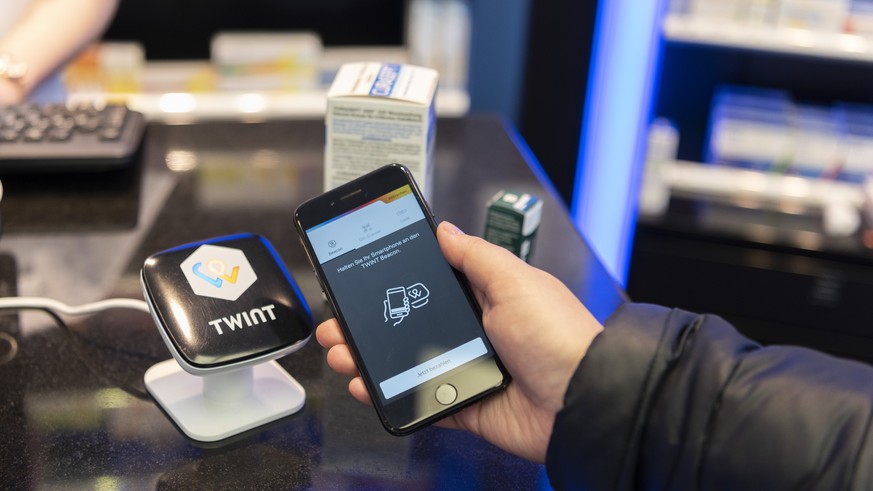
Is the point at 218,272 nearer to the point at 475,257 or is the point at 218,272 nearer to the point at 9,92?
the point at 475,257

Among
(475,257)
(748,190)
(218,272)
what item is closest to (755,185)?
(748,190)

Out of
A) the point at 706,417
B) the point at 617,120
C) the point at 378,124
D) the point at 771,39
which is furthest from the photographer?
the point at 617,120

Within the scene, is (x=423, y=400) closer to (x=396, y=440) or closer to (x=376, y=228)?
(x=396, y=440)

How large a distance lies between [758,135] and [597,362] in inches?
58.5

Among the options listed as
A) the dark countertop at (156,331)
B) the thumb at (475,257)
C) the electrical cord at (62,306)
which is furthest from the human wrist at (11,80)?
the thumb at (475,257)

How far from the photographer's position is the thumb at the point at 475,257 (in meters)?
0.66

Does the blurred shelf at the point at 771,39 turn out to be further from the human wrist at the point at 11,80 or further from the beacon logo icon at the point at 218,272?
the beacon logo icon at the point at 218,272

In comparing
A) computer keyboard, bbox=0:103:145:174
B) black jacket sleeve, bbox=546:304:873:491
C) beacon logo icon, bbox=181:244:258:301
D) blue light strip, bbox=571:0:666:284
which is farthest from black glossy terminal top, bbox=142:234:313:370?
blue light strip, bbox=571:0:666:284

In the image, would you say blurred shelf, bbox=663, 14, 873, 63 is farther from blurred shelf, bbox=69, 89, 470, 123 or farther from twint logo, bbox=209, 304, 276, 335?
twint logo, bbox=209, 304, 276, 335

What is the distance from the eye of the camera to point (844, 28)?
1872 mm

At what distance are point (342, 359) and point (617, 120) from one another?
1.44 metres

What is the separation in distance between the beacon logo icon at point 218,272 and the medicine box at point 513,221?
0.80ft

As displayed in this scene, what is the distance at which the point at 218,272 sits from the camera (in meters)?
0.65

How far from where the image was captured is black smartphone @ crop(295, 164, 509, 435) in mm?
634
